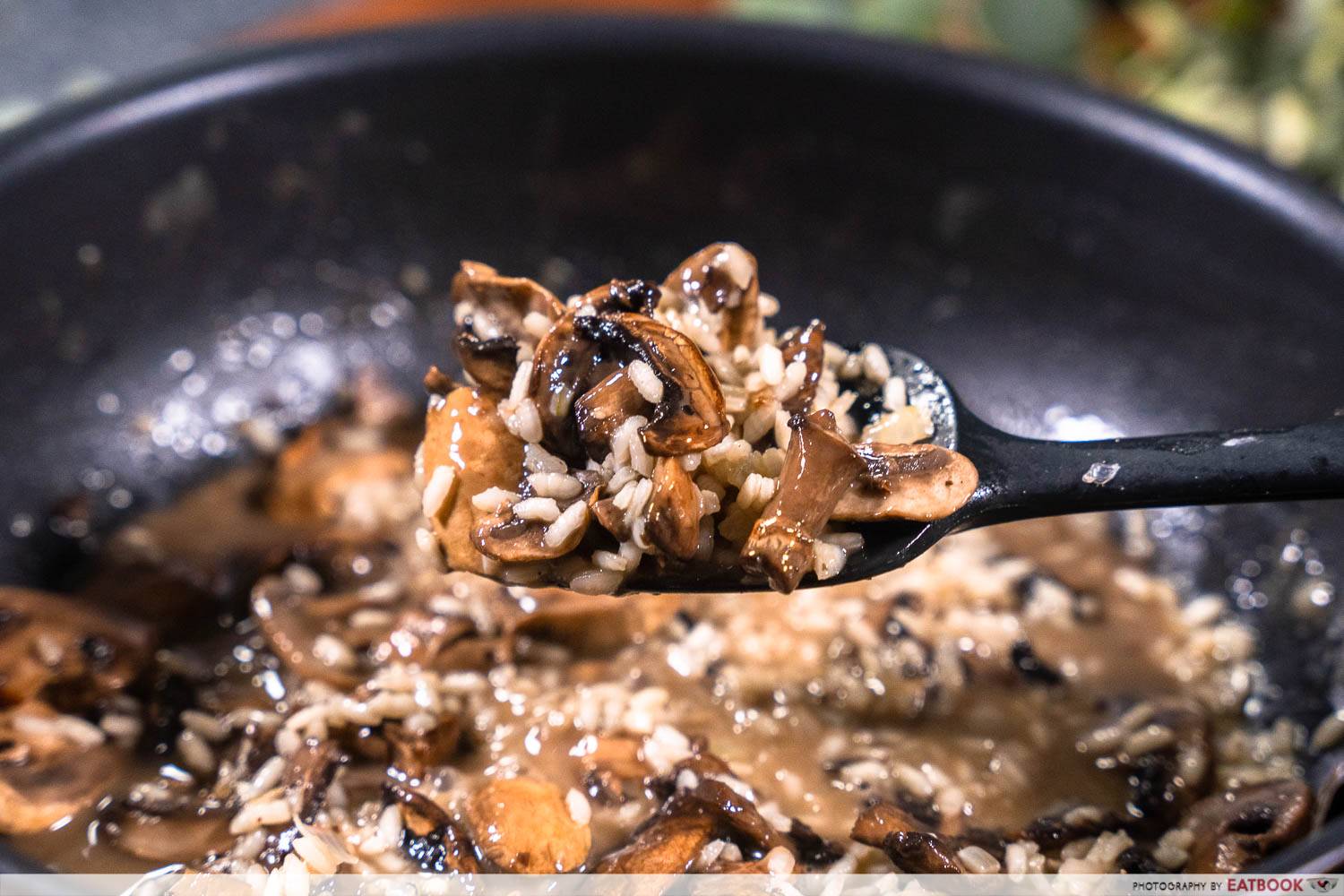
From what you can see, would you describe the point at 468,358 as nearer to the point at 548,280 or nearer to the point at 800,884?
the point at 800,884

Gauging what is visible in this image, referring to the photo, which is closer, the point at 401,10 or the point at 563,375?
the point at 563,375

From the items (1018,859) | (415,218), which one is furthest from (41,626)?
(1018,859)

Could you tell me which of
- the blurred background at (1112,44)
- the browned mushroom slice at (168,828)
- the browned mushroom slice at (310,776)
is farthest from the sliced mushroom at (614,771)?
the blurred background at (1112,44)

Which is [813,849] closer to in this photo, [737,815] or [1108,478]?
[737,815]

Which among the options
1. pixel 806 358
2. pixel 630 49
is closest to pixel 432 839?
pixel 806 358

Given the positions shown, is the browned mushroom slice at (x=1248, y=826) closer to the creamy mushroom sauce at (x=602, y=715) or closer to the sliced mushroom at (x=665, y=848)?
the creamy mushroom sauce at (x=602, y=715)
